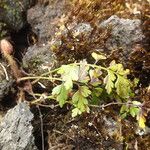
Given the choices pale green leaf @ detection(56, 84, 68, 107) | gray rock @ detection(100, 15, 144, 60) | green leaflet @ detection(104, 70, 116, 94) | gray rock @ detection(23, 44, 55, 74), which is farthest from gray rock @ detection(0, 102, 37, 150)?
gray rock @ detection(100, 15, 144, 60)

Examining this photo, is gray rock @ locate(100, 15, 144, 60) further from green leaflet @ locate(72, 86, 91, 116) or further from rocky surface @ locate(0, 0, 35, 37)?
rocky surface @ locate(0, 0, 35, 37)

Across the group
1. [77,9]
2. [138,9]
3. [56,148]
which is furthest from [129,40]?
[56,148]

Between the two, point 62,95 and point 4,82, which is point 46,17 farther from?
point 62,95

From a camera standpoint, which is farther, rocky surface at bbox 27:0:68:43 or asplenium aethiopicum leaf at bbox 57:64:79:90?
rocky surface at bbox 27:0:68:43

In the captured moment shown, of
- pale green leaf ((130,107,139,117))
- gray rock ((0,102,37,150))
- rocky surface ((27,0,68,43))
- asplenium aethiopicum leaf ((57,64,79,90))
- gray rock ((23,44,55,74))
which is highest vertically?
rocky surface ((27,0,68,43))

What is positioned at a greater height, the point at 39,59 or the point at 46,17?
the point at 46,17

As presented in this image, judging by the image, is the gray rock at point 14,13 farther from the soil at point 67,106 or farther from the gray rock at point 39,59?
the gray rock at point 39,59

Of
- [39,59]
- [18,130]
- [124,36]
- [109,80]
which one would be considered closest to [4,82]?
[39,59]
